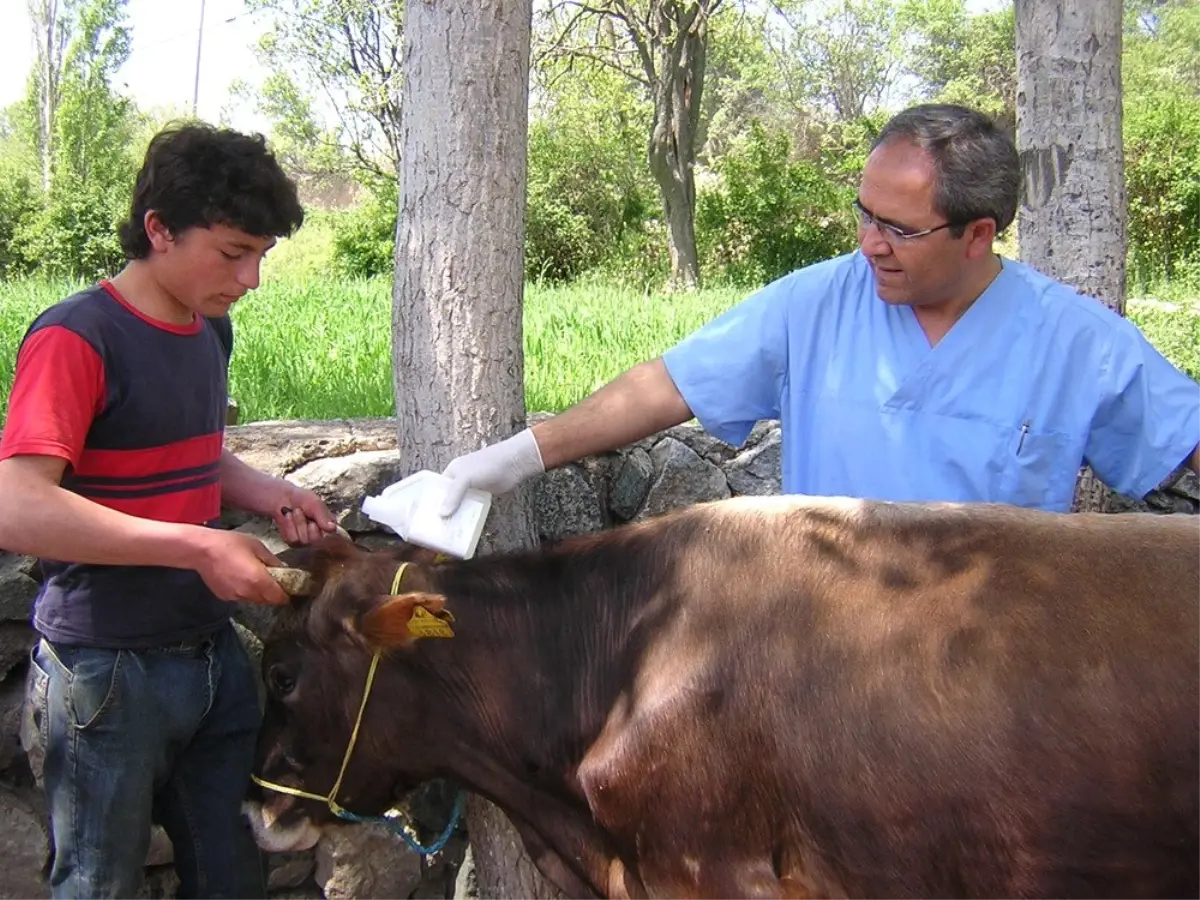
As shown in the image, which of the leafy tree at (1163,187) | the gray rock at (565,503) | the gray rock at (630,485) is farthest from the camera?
the leafy tree at (1163,187)

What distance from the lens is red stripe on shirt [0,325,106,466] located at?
244 cm

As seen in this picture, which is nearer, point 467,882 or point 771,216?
point 467,882

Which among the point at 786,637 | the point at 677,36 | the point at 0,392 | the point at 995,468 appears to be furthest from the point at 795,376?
the point at 677,36

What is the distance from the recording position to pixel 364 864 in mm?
3945

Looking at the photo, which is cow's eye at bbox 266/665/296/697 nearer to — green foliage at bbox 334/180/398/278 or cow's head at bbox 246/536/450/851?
cow's head at bbox 246/536/450/851

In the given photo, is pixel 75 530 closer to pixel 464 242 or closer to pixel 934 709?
pixel 464 242

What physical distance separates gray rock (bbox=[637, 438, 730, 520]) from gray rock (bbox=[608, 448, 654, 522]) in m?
0.03

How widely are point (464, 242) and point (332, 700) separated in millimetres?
1248

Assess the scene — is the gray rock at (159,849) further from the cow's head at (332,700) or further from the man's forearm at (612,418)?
the man's forearm at (612,418)

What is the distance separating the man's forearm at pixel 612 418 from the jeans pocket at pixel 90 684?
44.1 inches

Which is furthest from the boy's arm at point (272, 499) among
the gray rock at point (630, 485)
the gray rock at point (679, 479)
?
the gray rock at point (679, 479)

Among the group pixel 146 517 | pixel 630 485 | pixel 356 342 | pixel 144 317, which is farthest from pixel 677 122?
pixel 146 517

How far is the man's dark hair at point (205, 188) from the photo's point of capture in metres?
2.75

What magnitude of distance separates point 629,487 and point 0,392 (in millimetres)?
2618
